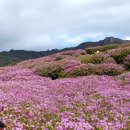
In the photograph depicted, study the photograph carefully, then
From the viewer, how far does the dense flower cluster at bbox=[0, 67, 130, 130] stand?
13378 mm

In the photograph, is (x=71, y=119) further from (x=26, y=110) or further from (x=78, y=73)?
(x=78, y=73)

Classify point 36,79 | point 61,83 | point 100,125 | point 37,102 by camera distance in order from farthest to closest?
point 36,79 < point 61,83 < point 37,102 < point 100,125

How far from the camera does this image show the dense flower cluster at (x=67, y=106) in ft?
43.9

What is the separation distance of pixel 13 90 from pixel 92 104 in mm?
5071

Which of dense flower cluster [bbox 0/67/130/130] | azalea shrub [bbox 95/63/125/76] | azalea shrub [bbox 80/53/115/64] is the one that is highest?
azalea shrub [bbox 80/53/115/64]

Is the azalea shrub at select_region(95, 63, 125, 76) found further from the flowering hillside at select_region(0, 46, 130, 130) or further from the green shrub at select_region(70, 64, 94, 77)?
the green shrub at select_region(70, 64, 94, 77)

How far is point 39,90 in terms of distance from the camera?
2198 cm

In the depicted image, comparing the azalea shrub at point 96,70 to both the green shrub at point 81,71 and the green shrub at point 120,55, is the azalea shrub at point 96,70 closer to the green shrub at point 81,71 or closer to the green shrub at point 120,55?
the green shrub at point 81,71

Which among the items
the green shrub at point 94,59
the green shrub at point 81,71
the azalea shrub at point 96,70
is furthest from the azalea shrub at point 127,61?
the green shrub at point 81,71

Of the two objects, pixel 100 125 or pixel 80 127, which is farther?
pixel 100 125

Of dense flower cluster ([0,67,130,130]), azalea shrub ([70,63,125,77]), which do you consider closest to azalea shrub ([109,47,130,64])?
azalea shrub ([70,63,125,77])

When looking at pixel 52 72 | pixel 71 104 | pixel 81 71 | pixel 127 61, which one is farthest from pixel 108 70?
pixel 71 104

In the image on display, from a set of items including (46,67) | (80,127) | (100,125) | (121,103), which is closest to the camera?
(80,127)

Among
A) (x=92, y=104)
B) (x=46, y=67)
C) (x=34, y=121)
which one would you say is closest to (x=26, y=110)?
(x=34, y=121)
